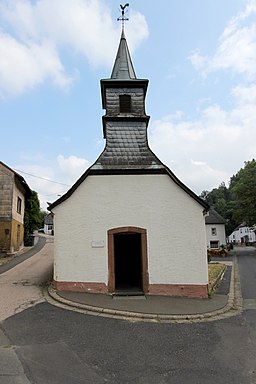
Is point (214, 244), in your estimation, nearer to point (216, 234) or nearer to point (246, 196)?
point (216, 234)

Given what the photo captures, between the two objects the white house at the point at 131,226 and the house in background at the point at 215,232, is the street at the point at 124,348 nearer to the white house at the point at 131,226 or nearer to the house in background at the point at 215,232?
the white house at the point at 131,226

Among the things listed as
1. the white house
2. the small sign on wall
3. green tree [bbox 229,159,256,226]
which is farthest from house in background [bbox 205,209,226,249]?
the small sign on wall

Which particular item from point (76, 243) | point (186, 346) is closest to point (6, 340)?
point (186, 346)

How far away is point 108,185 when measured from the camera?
11773 millimetres

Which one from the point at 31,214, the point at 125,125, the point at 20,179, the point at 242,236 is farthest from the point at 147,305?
the point at 242,236

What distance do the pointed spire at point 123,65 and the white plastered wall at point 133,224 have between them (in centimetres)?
487

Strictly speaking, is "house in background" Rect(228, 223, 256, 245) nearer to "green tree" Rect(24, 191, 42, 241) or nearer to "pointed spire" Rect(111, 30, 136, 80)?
"green tree" Rect(24, 191, 42, 241)

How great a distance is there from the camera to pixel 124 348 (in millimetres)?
6387

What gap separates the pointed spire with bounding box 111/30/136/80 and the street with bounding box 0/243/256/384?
31.8 feet

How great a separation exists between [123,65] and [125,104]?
6.97 feet

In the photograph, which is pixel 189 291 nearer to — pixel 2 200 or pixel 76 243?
pixel 76 243

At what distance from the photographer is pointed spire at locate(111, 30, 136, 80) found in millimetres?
13867

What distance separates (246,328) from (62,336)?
4.44 metres

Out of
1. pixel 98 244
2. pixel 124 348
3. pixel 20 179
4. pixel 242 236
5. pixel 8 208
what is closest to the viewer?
pixel 124 348
